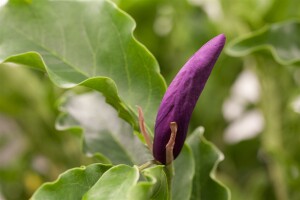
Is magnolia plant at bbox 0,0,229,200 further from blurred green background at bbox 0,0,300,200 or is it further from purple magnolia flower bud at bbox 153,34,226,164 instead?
blurred green background at bbox 0,0,300,200

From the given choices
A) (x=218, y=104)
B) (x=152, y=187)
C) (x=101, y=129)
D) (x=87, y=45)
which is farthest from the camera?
(x=218, y=104)

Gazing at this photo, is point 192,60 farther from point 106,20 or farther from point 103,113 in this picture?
point 103,113

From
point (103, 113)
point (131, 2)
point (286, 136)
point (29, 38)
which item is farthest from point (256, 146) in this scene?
point (29, 38)

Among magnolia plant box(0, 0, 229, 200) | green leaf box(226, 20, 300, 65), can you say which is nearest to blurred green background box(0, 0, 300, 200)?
green leaf box(226, 20, 300, 65)

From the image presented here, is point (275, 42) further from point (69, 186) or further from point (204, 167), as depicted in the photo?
point (69, 186)

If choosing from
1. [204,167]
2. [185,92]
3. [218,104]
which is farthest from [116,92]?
[218,104]
